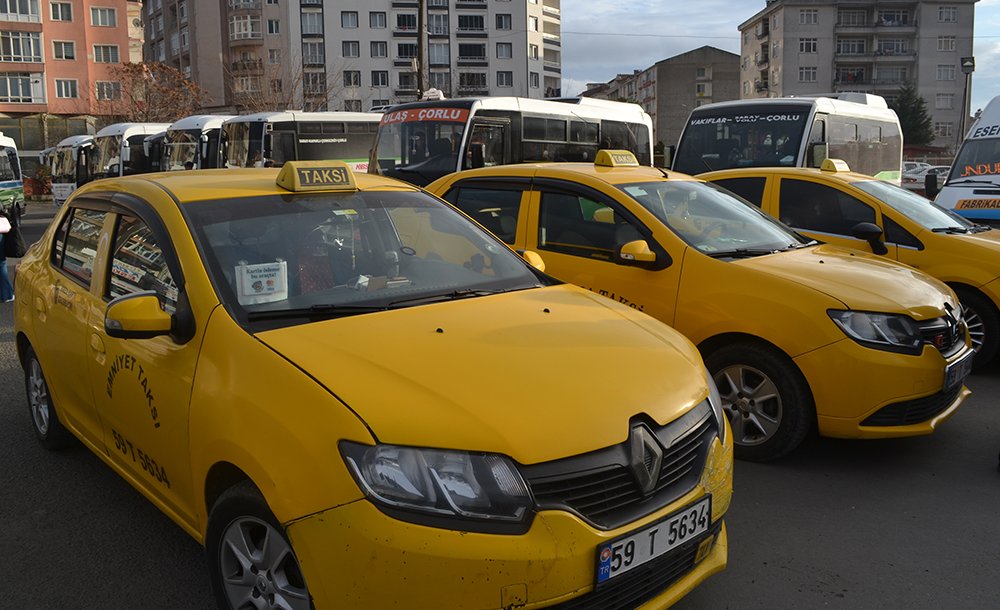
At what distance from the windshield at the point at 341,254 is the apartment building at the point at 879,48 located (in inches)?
3252

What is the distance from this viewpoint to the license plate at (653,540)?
7.98ft

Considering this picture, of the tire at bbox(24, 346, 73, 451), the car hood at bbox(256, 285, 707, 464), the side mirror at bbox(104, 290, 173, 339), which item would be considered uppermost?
the side mirror at bbox(104, 290, 173, 339)

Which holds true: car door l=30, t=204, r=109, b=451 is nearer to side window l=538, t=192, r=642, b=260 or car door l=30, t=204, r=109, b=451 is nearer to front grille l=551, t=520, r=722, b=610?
front grille l=551, t=520, r=722, b=610

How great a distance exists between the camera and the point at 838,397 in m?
4.45

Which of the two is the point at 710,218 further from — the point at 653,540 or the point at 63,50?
the point at 63,50

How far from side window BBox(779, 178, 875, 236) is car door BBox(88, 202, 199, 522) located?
18.6ft

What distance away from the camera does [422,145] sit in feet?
49.6

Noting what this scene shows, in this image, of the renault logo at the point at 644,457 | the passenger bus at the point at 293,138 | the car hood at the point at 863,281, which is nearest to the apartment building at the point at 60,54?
the passenger bus at the point at 293,138

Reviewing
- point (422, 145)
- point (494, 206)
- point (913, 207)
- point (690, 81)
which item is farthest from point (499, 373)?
point (690, 81)

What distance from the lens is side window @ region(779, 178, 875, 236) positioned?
7.11m

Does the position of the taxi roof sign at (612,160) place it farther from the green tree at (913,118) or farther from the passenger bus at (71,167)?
the green tree at (913,118)

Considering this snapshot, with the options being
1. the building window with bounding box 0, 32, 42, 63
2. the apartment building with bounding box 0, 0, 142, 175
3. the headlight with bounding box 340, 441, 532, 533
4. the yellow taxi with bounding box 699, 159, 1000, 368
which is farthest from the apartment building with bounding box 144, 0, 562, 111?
the headlight with bounding box 340, 441, 532, 533

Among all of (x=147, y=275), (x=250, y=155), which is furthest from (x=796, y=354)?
(x=250, y=155)

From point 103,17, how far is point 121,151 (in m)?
47.9
